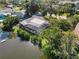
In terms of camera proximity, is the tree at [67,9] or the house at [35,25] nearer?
the house at [35,25]

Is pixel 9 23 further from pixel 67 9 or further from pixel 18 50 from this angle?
pixel 67 9

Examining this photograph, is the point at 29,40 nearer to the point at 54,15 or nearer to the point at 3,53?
the point at 3,53

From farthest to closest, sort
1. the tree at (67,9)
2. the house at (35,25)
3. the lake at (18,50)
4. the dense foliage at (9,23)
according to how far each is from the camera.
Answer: the tree at (67,9) → the dense foliage at (9,23) → the house at (35,25) → the lake at (18,50)

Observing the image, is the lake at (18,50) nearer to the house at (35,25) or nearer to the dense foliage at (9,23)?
the house at (35,25)

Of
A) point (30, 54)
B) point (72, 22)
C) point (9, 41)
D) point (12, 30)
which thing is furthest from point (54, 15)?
point (30, 54)

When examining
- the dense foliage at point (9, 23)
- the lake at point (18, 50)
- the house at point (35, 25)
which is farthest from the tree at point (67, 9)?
the lake at point (18, 50)

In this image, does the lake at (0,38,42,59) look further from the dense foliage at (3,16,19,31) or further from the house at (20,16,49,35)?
the dense foliage at (3,16,19,31)

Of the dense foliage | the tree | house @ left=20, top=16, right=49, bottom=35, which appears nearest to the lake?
house @ left=20, top=16, right=49, bottom=35
